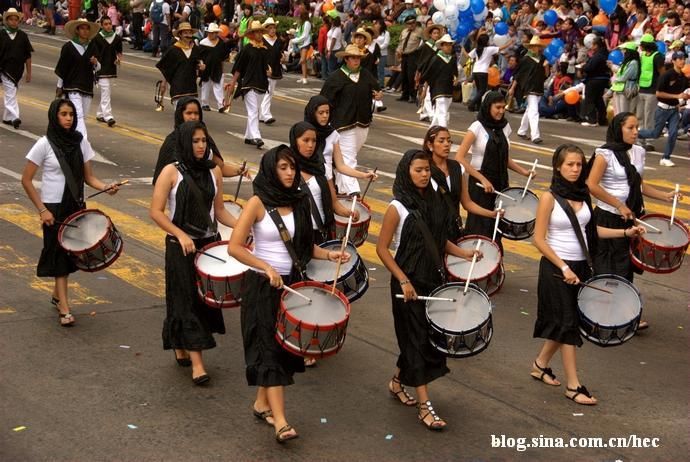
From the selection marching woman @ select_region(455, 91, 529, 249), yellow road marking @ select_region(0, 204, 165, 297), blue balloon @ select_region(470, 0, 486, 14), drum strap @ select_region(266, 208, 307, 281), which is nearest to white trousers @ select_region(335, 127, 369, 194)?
yellow road marking @ select_region(0, 204, 165, 297)

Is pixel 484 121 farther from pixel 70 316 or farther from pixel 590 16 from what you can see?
pixel 590 16

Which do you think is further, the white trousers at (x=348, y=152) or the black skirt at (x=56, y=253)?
the white trousers at (x=348, y=152)

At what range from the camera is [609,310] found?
868 cm

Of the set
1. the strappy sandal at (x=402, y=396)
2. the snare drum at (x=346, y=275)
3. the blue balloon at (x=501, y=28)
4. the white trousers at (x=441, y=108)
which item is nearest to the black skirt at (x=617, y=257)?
the snare drum at (x=346, y=275)

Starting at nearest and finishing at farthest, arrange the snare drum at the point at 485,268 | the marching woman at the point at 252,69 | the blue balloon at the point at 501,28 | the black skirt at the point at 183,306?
the black skirt at the point at 183,306
the snare drum at the point at 485,268
the marching woman at the point at 252,69
the blue balloon at the point at 501,28

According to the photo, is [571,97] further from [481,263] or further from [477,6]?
[481,263]

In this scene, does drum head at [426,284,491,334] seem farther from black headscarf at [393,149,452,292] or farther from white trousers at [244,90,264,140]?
white trousers at [244,90,264,140]

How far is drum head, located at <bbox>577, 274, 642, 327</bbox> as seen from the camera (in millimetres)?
8586

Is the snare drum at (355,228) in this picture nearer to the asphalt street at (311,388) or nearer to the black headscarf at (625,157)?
the asphalt street at (311,388)

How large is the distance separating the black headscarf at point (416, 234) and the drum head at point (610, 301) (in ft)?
3.83

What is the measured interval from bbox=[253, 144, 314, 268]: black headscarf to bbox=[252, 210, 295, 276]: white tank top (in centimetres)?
6

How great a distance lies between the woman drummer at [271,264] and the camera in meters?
7.78

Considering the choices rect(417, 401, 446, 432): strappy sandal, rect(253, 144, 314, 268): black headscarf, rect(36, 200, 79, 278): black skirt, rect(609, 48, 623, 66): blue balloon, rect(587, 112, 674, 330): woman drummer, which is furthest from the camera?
rect(609, 48, 623, 66): blue balloon

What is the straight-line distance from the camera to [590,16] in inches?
1134
